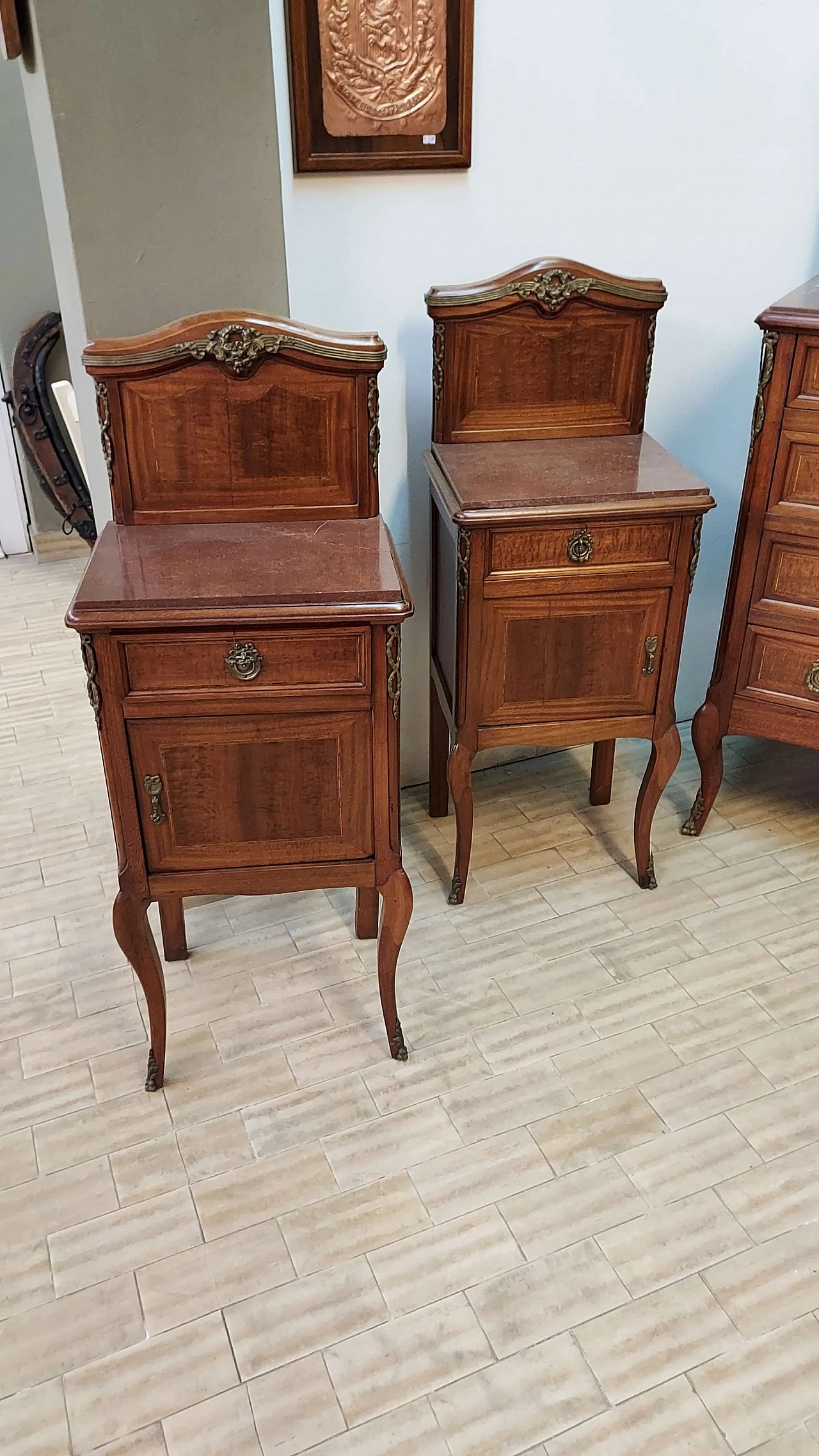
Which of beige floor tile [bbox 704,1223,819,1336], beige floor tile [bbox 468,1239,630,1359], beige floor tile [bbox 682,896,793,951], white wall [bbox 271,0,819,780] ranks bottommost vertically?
beige floor tile [bbox 704,1223,819,1336]

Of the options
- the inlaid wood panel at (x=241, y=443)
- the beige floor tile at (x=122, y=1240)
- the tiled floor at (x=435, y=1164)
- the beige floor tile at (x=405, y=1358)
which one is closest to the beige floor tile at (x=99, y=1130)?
the tiled floor at (x=435, y=1164)

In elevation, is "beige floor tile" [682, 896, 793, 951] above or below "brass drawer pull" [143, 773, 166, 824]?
below

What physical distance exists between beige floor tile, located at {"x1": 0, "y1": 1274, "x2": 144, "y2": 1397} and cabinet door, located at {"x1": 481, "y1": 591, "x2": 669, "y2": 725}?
104cm

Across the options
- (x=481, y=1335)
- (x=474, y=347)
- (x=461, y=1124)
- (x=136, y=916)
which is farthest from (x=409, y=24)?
(x=481, y=1335)

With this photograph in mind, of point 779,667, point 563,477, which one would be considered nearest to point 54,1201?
point 563,477

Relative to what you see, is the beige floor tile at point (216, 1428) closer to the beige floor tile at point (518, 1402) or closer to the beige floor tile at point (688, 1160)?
the beige floor tile at point (518, 1402)

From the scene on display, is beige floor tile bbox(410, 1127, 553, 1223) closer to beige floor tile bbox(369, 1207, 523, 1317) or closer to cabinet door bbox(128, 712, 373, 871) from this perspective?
beige floor tile bbox(369, 1207, 523, 1317)

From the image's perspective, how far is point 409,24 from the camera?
5.80 feet

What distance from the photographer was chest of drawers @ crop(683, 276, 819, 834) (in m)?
1.87

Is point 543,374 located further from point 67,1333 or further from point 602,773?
point 67,1333

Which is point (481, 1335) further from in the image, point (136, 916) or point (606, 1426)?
point (136, 916)

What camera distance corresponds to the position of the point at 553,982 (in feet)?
6.26

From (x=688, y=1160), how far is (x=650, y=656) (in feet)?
2.69

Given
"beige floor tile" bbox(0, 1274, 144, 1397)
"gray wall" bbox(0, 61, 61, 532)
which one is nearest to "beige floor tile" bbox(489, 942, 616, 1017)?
"beige floor tile" bbox(0, 1274, 144, 1397)
